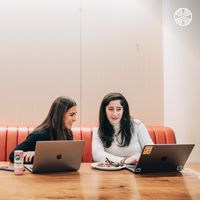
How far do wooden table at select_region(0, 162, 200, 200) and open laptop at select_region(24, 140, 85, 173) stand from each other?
0.06 m

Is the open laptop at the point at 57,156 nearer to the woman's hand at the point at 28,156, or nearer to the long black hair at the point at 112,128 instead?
the woman's hand at the point at 28,156

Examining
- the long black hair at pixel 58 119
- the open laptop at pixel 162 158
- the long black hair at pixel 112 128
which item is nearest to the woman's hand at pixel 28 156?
the long black hair at pixel 58 119

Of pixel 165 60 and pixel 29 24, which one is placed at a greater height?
pixel 29 24

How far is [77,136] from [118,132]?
1.54 ft

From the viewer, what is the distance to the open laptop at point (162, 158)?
1.75 m

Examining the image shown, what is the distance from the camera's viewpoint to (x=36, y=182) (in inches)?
60.2

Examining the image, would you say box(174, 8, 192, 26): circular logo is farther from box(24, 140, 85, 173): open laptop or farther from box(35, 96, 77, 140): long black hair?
box(24, 140, 85, 173): open laptop

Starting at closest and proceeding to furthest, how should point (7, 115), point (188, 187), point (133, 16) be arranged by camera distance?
point (188, 187)
point (7, 115)
point (133, 16)

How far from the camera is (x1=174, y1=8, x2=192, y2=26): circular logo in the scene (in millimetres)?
3373

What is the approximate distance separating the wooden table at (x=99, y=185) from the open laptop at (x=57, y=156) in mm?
57

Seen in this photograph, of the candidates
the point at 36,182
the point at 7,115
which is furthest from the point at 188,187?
the point at 7,115

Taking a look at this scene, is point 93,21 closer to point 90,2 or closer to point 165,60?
point 90,2

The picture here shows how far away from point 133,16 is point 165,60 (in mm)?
588

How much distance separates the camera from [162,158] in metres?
1.82
